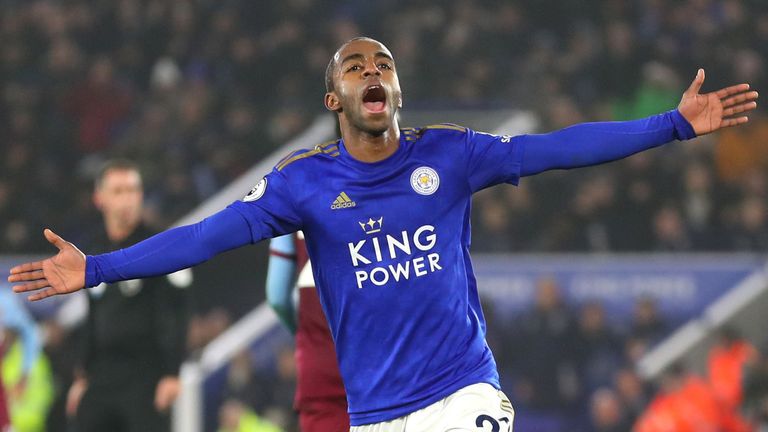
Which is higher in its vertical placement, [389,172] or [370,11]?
[370,11]

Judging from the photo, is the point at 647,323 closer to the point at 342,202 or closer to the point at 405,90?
the point at 405,90

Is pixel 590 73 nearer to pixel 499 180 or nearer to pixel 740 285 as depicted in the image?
pixel 740 285

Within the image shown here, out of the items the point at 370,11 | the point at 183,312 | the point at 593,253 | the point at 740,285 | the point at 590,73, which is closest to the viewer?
the point at 183,312

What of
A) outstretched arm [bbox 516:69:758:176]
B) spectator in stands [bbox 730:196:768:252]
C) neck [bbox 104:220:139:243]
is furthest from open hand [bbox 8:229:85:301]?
spectator in stands [bbox 730:196:768:252]

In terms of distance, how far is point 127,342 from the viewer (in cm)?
615

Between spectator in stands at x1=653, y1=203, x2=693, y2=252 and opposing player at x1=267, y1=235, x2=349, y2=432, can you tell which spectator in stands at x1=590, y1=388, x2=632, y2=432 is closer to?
spectator in stands at x1=653, y1=203, x2=693, y2=252

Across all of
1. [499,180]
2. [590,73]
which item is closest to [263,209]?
[499,180]

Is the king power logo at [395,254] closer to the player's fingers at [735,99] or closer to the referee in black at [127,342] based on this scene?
the player's fingers at [735,99]

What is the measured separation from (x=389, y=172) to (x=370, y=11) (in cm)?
1102

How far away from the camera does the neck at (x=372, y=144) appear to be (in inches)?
164

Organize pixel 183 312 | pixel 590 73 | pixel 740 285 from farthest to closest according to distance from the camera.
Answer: pixel 590 73, pixel 740 285, pixel 183 312

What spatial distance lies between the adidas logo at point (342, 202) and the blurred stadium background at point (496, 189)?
19.3 ft

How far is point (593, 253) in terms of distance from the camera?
1137 cm

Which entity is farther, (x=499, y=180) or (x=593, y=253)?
(x=593, y=253)
